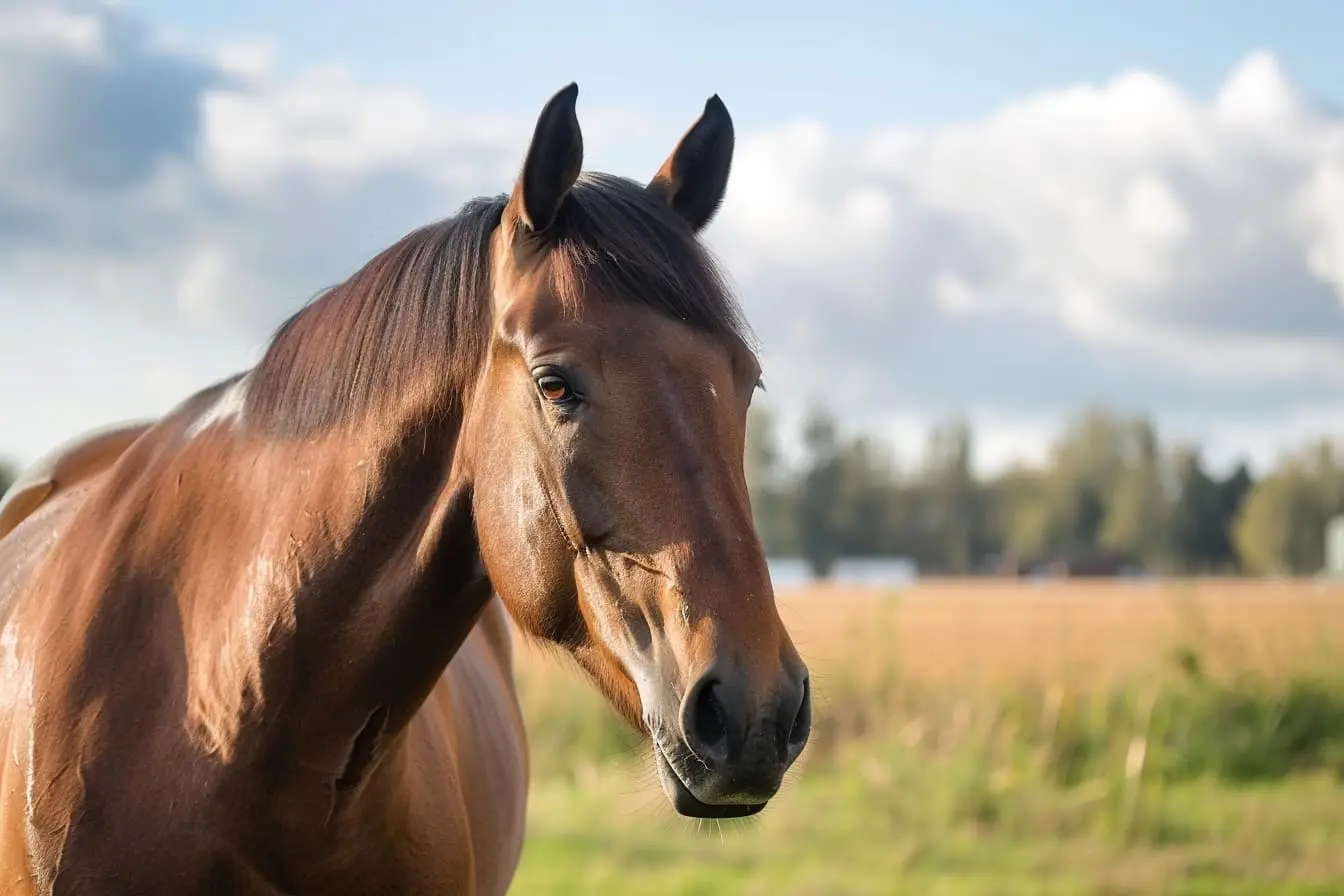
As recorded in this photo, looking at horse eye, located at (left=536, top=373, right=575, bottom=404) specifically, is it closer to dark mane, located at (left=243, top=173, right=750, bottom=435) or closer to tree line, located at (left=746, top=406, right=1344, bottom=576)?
dark mane, located at (left=243, top=173, right=750, bottom=435)

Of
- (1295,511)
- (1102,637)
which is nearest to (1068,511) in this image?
(1295,511)

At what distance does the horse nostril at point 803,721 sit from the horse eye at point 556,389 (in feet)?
2.01

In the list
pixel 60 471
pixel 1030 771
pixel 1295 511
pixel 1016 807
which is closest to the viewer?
pixel 60 471

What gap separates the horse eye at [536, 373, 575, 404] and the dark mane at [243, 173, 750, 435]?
0.14 metres

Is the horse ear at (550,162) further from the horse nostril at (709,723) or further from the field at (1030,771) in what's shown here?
the field at (1030,771)

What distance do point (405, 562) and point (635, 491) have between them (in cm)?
54

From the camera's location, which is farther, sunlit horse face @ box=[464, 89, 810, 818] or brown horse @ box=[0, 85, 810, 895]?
brown horse @ box=[0, 85, 810, 895]

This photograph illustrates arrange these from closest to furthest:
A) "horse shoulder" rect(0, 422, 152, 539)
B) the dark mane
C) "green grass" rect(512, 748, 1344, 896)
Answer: the dark mane
"horse shoulder" rect(0, 422, 152, 539)
"green grass" rect(512, 748, 1344, 896)

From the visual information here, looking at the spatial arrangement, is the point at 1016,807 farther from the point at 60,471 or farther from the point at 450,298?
the point at 450,298

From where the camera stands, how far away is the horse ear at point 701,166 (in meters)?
2.62

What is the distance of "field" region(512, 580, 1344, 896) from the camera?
803cm

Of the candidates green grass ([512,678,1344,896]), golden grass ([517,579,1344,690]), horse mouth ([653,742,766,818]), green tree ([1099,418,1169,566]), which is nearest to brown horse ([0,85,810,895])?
horse mouth ([653,742,766,818])

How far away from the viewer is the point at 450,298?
239cm

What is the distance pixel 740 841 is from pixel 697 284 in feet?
24.0
